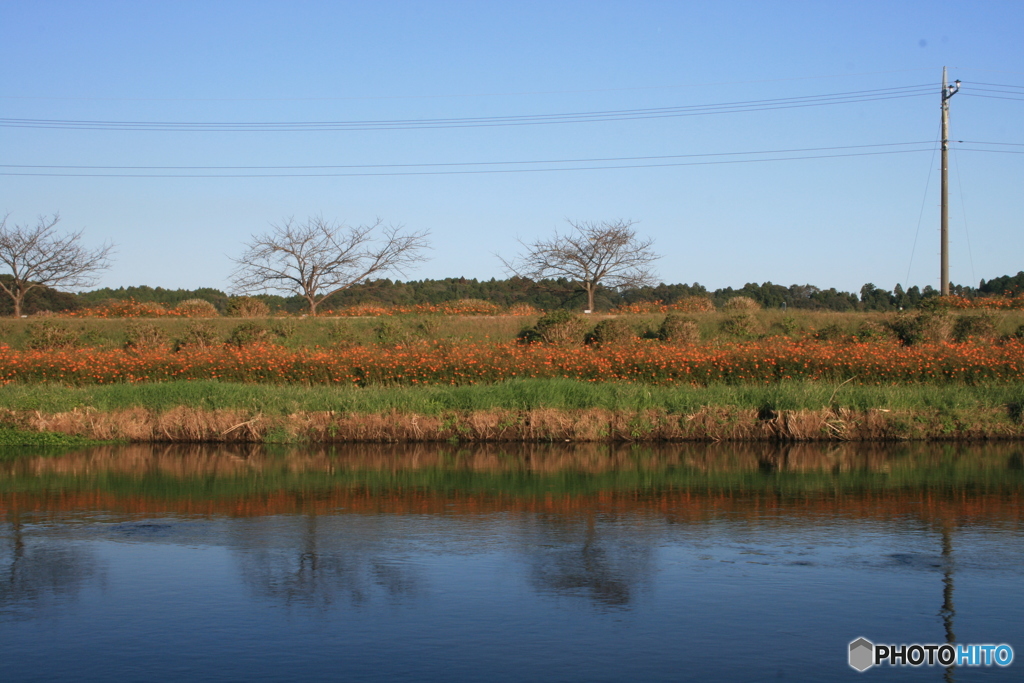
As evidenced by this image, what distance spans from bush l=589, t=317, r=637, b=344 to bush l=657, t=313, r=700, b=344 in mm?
1034

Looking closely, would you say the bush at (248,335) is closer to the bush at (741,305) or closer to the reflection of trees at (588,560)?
the bush at (741,305)

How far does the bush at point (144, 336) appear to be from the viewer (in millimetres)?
31219

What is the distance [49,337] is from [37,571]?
2466cm

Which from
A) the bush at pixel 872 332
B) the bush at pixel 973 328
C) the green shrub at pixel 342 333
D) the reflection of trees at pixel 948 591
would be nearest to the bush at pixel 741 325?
the bush at pixel 872 332

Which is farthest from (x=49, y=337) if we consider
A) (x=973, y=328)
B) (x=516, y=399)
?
(x=973, y=328)

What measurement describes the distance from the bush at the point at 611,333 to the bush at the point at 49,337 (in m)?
17.7

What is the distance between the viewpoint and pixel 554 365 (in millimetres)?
25312

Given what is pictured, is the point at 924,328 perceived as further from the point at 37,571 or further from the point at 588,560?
the point at 37,571

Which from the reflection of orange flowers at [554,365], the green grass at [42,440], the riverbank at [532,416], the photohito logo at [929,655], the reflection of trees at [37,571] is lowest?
the photohito logo at [929,655]

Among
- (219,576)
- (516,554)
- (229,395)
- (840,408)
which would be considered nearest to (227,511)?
(219,576)

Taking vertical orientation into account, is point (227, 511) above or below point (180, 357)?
below

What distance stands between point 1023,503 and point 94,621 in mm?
11659

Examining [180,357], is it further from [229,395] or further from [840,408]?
[840,408]

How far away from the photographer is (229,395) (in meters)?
21.1
